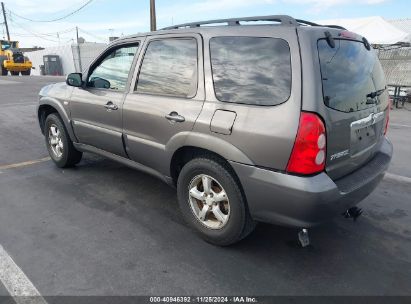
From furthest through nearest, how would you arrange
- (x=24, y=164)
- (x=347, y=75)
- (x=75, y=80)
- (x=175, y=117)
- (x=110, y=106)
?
1. (x=24, y=164)
2. (x=75, y=80)
3. (x=110, y=106)
4. (x=175, y=117)
5. (x=347, y=75)

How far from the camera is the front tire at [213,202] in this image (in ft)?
9.43

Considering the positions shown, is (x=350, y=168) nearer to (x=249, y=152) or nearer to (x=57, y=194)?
(x=249, y=152)

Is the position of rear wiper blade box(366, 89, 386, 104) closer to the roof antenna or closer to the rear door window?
the roof antenna

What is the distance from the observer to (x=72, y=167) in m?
5.18

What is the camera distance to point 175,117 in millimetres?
3209

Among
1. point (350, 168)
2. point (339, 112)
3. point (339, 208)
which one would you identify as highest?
point (339, 112)

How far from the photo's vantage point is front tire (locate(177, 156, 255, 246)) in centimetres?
287

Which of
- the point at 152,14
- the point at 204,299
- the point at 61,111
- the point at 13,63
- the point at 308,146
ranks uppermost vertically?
the point at 152,14

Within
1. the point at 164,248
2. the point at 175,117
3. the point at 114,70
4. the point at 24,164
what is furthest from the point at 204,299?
the point at 24,164

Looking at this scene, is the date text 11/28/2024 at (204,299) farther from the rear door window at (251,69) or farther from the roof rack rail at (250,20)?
the roof rack rail at (250,20)

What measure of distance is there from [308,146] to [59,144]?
3.80 metres

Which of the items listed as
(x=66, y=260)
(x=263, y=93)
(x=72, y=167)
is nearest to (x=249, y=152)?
(x=263, y=93)

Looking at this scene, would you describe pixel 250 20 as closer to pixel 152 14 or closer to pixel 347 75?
pixel 347 75

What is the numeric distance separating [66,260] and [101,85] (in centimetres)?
208
